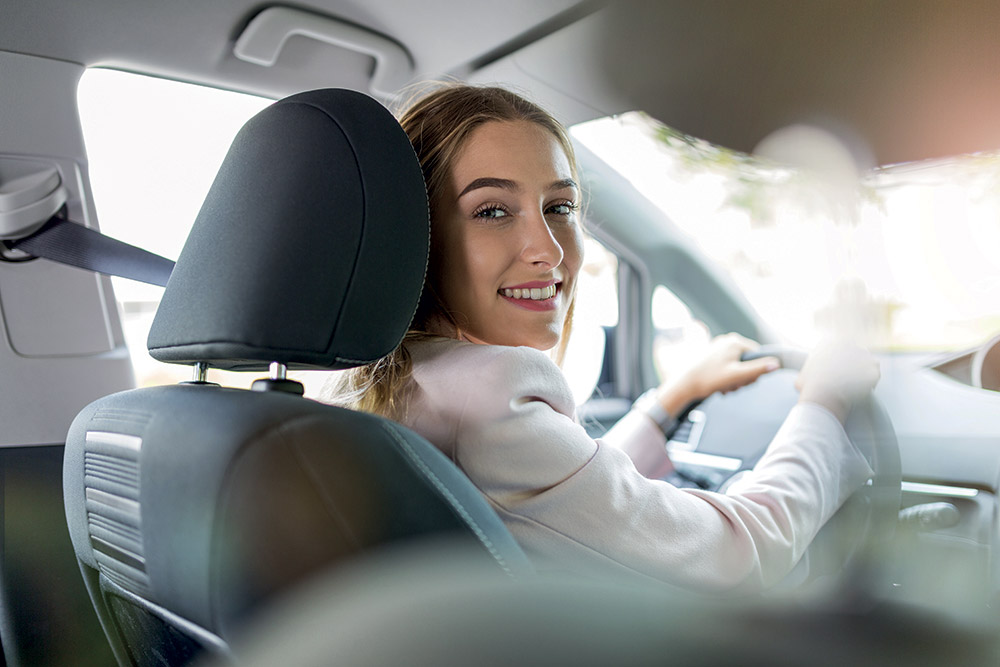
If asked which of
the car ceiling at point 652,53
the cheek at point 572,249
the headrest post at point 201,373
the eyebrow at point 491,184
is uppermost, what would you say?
the car ceiling at point 652,53

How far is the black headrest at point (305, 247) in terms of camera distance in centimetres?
85

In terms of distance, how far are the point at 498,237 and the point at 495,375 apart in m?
0.34

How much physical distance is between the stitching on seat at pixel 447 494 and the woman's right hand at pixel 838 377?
0.77 metres

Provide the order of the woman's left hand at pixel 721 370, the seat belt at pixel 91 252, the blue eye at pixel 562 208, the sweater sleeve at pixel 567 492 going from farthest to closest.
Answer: the woman's left hand at pixel 721 370 → the seat belt at pixel 91 252 → the blue eye at pixel 562 208 → the sweater sleeve at pixel 567 492

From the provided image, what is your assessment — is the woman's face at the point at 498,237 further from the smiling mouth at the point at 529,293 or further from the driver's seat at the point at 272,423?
the driver's seat at the point at 272,423

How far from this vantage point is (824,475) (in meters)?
1.26

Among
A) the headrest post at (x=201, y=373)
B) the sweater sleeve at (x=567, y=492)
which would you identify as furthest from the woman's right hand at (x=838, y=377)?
the headrest post at (x=201, y=373)

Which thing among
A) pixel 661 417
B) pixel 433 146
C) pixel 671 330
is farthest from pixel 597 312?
pixel 433 146

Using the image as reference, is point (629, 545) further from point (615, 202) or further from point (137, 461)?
point (615, 202)

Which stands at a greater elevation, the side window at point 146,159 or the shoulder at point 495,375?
the side window at point 146,159

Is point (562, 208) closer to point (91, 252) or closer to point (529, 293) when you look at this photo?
point (529, 293)

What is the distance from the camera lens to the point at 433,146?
130 centimetres

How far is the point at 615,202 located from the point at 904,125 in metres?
0.84

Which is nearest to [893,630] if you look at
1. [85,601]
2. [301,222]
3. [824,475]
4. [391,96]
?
[824,475]
